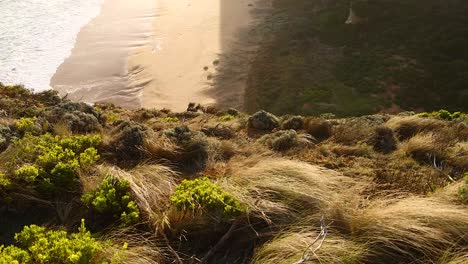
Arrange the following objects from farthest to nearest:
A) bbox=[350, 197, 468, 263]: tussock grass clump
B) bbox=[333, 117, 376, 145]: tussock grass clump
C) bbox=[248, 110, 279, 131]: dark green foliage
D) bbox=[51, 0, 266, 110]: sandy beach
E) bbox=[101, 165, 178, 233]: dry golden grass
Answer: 1. bbox=[51, 0, 266, 110]: sandy beach
2. bbox=[248, 110, 279, 131]: dark green foliage
3. bbox=[333, 117, 376, 145]: tussock grass clump
4. bbox=[101, 165, 178, 233]: dry golden grass
5. bbox=[350, 197, 468, 263]: tussock grass clump

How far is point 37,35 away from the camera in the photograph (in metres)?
24.0

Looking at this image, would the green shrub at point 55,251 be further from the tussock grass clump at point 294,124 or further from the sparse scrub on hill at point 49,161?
the tussock grass clump at point 294,124

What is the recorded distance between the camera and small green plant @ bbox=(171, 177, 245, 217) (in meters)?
4.40

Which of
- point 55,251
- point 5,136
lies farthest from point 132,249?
point 5,136

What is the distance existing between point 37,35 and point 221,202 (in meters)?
23.0

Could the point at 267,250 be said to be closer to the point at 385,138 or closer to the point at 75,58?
the point at 385,138

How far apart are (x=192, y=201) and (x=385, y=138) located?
4343 millimetres

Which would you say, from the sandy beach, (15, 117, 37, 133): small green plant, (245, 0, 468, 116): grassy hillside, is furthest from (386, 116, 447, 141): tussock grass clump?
the sandy beach

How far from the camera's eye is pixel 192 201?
178 inches

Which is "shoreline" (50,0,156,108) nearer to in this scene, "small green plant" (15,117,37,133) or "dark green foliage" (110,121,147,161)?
"small green plant" (15,117,37,133)

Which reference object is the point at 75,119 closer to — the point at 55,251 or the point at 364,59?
the point at 55,251

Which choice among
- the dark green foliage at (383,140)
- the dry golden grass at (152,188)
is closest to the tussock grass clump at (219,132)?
the dark green foliage at (383,140)

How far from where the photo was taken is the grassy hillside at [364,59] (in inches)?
754

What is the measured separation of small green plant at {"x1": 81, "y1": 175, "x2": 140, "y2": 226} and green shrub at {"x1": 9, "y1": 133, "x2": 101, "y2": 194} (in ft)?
1.55
